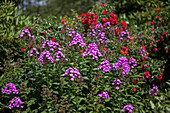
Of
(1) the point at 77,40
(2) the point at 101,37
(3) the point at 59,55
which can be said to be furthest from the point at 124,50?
(3) the point at 59,55

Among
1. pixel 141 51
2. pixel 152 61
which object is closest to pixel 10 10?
pixel 141 51

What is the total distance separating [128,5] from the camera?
7.26m

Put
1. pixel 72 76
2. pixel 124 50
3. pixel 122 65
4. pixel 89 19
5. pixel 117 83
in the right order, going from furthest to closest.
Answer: pixel 89 19
pixel 124 50
pixel 122 65
pixel 117 83
pixel 72 76

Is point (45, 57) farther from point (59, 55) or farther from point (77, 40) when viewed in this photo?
point (77, 40)

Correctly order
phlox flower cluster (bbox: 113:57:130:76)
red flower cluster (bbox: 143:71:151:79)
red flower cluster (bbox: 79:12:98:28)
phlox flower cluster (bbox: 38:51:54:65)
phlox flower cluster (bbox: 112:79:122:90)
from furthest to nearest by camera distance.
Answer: red flower cluster (bbox: 79:12:98:28)
red flower cluster (bbox: 143:71:151:79)
phlox flower cluster (bbox: 113:57:130:76)
phlox flower cluster (bbox: 112:79:122:90)
phlox flower cluster (bbox: 38:51:54:65)

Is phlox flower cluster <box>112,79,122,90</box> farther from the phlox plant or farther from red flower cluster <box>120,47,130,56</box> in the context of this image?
red flower cluster <box>120,47,130,56</box>

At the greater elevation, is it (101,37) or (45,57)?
(101,37)

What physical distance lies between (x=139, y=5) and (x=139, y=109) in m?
4.24

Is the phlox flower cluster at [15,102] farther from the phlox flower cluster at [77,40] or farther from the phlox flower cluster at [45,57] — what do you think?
the phlox flower cluster at [77,40]

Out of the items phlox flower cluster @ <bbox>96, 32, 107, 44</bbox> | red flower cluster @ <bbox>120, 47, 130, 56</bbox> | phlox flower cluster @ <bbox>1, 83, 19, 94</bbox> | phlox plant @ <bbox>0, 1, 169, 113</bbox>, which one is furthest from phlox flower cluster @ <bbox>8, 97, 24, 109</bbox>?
red flower cluster @ <bbox>120, 47, 130, 56</bbox>

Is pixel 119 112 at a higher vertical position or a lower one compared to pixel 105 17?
lower

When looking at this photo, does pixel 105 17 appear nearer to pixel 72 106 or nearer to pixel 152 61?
pixel 152 61

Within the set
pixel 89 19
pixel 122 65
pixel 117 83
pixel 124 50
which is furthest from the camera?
pixel 89 19

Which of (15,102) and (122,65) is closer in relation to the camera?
(15,102)
